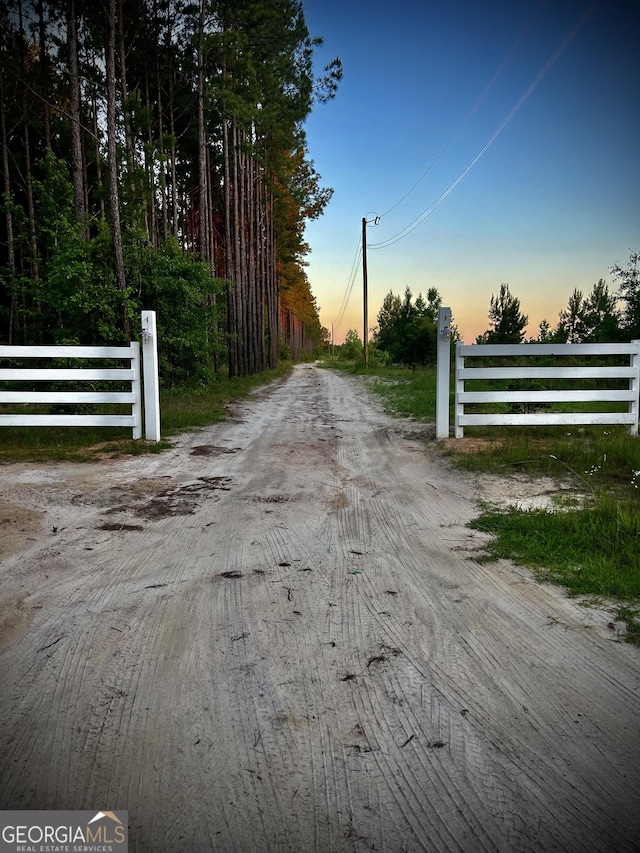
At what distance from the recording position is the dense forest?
8.97 meters

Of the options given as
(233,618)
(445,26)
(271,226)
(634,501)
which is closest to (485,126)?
(445,26)

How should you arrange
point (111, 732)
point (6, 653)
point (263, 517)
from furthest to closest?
1. point (263, 517)
2. point (6, 653)
3. point (111, 732)

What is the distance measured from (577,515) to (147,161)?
39.4ft

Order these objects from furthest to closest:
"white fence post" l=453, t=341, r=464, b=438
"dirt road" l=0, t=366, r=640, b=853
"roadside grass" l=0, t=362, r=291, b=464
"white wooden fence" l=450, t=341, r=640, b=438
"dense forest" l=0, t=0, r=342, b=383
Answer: "dense forest" l=0, t=0, r=342, b=383 < "white fence post" l=453, t=341, r=464, b=438 < "white wooden fence" l=450, t=341, r=640, b=438 < "roadside grass" l=0, t=362, r=291, b=464 < "dirt road" l=0, t=366, r=640, b=853

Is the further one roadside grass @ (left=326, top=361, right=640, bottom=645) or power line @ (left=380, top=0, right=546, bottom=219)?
power line @ (left=380, top=0, right=546, bottom=219)

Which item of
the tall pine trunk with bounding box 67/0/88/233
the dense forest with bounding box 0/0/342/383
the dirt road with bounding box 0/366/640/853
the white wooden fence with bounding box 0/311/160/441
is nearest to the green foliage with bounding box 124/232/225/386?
the dense forest with bounding box 0/0/342/383

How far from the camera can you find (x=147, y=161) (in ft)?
36.8

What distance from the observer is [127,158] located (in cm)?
1188

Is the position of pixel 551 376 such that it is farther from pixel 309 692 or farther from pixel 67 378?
pixel 67 378

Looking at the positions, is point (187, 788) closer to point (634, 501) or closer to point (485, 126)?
point (634, 501)

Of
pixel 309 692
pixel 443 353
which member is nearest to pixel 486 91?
pixel 443 353

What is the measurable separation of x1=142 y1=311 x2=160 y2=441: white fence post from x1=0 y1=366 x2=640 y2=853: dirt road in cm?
308

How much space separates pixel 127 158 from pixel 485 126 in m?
15.3

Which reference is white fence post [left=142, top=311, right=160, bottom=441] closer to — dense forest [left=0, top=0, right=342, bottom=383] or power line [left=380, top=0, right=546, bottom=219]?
dense forest [left=0, top=0, right=342, bottom=383]
